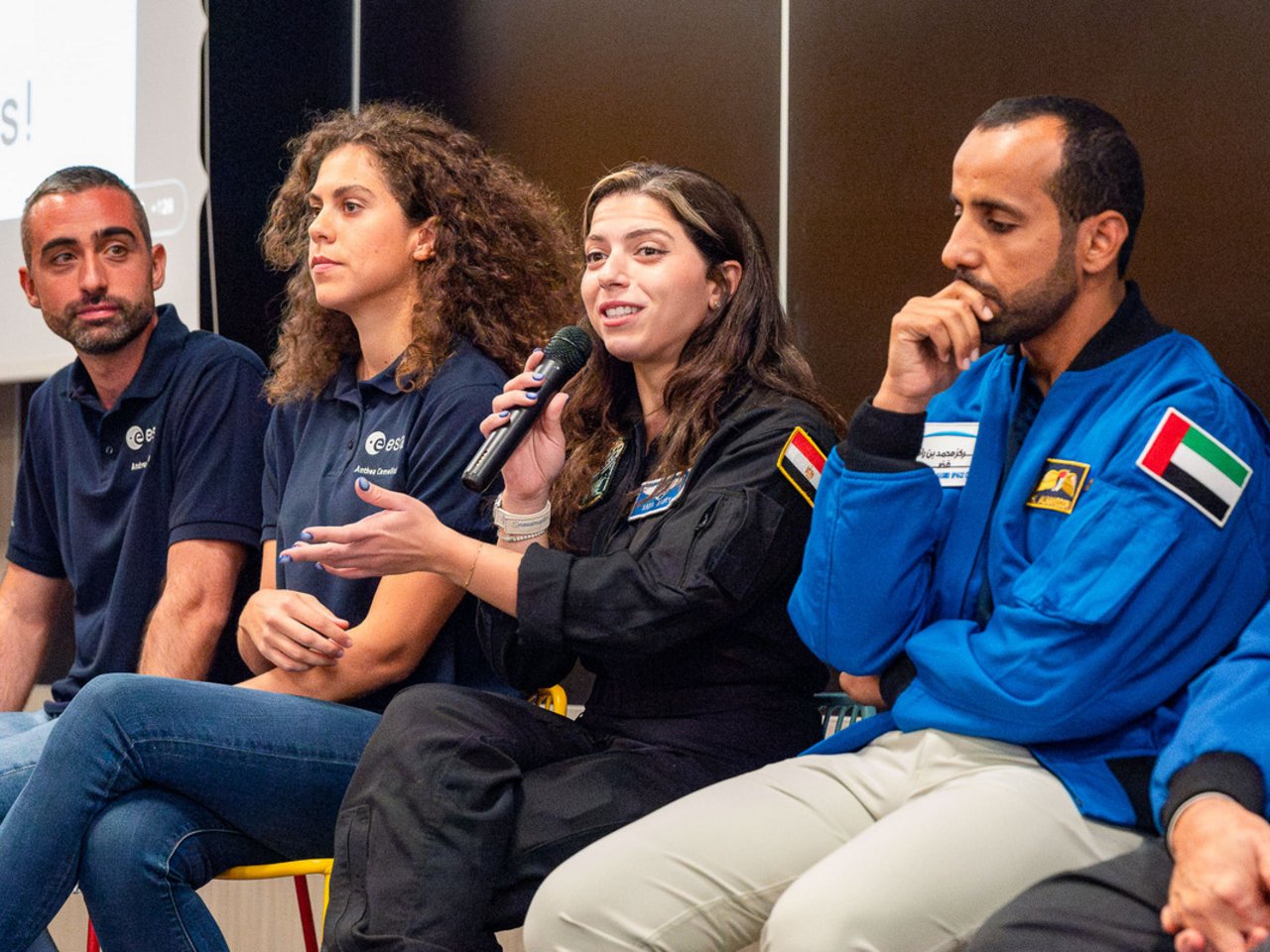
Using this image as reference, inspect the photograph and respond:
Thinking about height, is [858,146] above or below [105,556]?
above

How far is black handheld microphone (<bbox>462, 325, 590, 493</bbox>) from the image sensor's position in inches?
64.6

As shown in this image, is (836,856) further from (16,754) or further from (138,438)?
(138,438)

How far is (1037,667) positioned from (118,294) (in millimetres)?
1871

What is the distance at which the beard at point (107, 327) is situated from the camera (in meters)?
2.59

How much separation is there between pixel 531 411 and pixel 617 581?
0.23 meters

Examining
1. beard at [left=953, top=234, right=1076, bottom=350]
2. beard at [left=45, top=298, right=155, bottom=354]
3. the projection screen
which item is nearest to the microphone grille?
beard at [left=953, top=234, right=1076, bottom=350]

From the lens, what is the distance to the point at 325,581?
2.12 meters

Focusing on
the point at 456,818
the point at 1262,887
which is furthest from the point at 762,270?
the point at 1262,887

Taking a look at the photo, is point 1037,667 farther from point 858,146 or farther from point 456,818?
point 858,146

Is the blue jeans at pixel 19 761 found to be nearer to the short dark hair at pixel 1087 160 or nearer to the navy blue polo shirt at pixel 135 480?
the navy blue polo shirt at pixel 135 480

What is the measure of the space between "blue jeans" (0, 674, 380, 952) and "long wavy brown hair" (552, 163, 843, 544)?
46cm

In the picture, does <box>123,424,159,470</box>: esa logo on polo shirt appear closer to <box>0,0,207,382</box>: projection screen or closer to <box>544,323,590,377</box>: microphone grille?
<box>0,0,207,382</box>: projection screen

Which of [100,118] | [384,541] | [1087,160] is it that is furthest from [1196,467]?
[100,118]

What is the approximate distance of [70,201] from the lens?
2.66m
